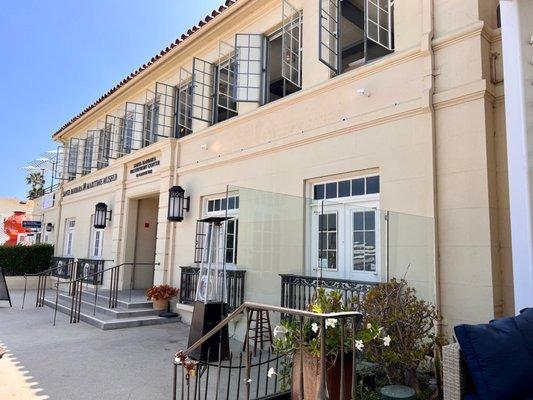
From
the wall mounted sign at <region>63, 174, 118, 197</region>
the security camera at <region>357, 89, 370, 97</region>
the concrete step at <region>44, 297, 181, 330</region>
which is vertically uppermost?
the security camera at <region>357, 89, 370, 97</region>

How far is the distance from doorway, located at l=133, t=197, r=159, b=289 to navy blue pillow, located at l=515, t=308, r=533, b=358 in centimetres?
976

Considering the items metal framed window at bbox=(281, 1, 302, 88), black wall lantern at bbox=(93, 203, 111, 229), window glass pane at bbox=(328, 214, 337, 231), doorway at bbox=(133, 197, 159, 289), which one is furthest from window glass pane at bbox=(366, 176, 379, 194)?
black wall lantern at bbox=(93, 203, 111, 229)

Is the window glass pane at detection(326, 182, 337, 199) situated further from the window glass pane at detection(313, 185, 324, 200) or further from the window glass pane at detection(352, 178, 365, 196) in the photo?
the window glass pane at detection(352, 178, 365, 196)

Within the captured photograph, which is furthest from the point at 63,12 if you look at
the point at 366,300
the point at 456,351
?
the point at 456,351

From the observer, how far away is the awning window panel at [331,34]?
20.2ft

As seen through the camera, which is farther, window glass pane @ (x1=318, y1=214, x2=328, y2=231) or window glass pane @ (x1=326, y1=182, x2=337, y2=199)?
window glass pane @ (x1=326, y1=182, x2=337, y2=199)

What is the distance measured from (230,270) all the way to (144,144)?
7007mm

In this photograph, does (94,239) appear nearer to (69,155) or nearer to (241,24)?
(69,155)

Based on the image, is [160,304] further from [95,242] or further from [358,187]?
[95,242]

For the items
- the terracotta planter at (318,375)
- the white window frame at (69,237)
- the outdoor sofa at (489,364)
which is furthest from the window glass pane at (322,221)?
the white window frame at (69,237)

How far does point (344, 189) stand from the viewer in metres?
5.88

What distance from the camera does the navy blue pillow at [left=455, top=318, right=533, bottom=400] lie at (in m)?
2.67

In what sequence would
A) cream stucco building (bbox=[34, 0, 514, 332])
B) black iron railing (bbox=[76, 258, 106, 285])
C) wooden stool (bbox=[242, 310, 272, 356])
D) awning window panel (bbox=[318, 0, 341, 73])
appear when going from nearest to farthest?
1. wooden stool (bbox=[242, 310, 272, 356])
2. cream stucco building (bbox=[34, 0, 514, 332])
3. awning window panel (bbox=[318, 0, 341, 73])
4. black iron railing (bbox=[76, 258, 106, 285])

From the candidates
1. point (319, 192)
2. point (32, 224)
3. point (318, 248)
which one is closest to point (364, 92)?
point (319, 192)
